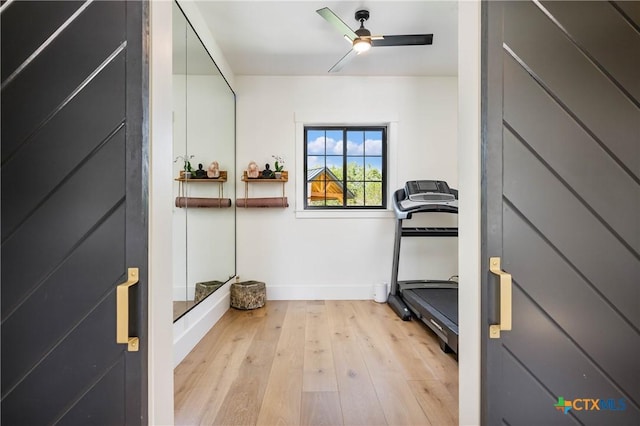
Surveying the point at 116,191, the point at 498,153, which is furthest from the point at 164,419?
the point at 498,153

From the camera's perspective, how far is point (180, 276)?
209 centimetres

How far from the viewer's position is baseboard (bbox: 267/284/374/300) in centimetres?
355

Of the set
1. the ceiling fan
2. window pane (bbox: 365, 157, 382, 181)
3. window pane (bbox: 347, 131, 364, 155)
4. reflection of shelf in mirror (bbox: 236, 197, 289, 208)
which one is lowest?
reflection of shelf in mirror (bbox: 236, 197, 289, 208)

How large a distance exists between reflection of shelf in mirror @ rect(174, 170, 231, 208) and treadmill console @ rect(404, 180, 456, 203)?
6.51 ft

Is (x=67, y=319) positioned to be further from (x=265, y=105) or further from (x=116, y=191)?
(x=265, y=105)

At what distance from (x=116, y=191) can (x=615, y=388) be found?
141cm

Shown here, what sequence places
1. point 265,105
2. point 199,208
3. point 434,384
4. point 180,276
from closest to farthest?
point 434,384 < point 180,276 < point 199,208 < point 265,105

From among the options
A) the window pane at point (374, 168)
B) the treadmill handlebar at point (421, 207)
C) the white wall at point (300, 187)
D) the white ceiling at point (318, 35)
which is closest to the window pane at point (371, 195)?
the window pane at point (374, 168)

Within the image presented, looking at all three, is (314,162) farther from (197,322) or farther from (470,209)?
(470,209)

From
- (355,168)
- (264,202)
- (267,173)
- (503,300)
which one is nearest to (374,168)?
(355,168)

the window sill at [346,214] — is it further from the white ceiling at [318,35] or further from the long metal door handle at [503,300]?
the long metal door handle at [503,300]

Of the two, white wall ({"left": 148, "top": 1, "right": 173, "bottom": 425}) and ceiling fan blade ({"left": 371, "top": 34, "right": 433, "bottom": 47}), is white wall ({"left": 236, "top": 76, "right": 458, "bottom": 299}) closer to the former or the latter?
ceiling fan blade ({"left": 371, "top": 34, "right": 433, "bottom": 47})

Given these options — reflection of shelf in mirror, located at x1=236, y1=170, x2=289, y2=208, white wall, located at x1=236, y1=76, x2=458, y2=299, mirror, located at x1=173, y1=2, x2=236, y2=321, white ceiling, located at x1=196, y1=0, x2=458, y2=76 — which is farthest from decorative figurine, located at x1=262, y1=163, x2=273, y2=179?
white ceiling, located at x1=196, y1=0, x2=458, y2=76

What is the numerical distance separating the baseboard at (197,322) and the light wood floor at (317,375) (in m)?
0.07
